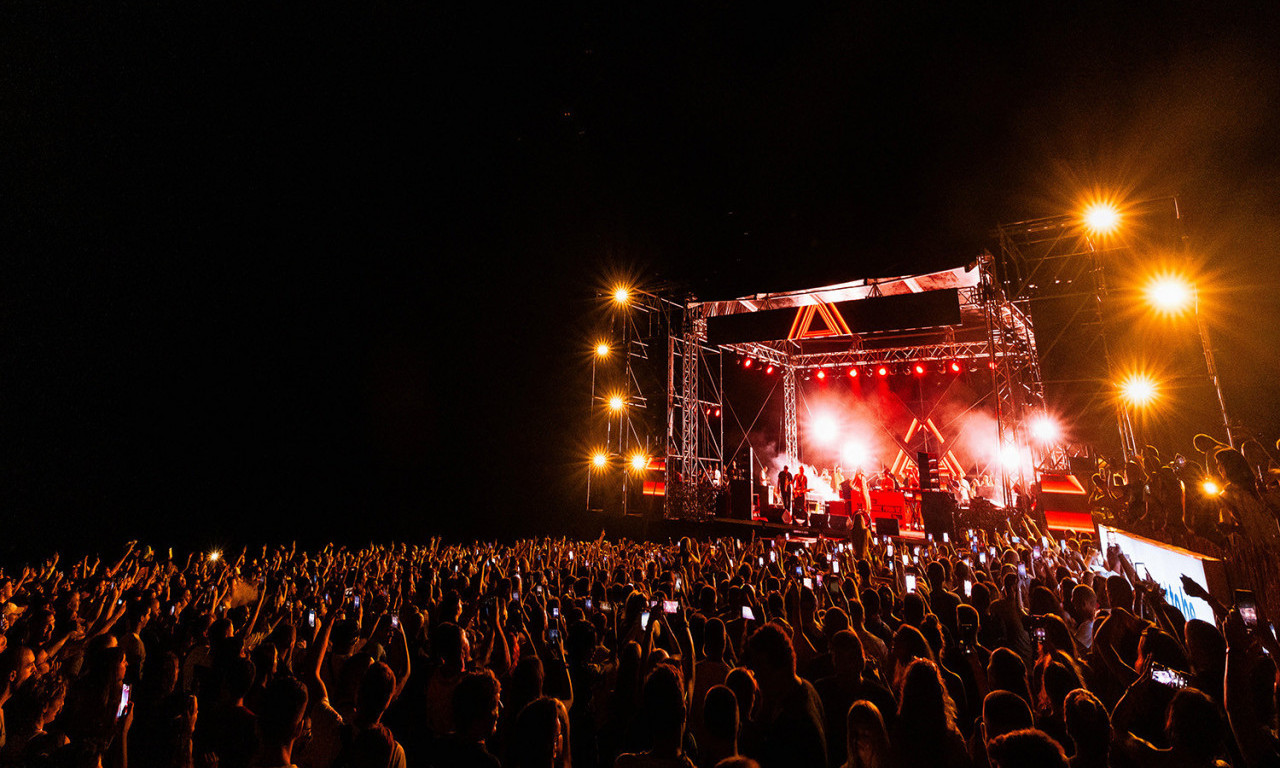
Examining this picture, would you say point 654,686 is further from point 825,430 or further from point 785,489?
point 825,430

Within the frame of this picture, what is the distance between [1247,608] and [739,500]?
38.8 ft

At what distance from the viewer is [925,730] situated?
75.5 inches

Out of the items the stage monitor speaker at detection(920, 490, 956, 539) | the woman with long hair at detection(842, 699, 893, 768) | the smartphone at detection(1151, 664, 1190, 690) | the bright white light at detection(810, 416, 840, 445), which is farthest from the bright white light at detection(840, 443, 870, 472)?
the woman with long hair at detection(842, 699, 893, 768)

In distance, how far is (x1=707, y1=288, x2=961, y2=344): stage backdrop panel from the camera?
11.3 metres

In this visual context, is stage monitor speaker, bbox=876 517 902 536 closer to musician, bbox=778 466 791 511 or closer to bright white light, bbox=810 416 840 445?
musician, bbox=778 466 791 511

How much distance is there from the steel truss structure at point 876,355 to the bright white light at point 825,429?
120 centimetres

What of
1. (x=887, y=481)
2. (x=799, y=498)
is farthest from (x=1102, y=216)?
(x=887, y=481)

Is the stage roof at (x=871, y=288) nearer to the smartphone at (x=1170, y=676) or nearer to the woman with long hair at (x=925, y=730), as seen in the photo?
the smartphone at (x=1170, y=676)

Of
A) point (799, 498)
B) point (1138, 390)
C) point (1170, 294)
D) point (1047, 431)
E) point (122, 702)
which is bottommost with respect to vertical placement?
point (122, 702)

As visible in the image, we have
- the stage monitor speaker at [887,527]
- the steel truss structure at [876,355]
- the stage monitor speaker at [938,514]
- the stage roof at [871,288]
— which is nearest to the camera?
the steel truss structure at [876,355]

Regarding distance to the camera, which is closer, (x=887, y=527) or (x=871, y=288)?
(x=887, y=527)

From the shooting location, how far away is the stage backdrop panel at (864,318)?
11344mm

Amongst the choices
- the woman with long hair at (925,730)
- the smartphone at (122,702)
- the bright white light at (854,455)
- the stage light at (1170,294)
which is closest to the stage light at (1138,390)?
the stage light at (1170,294)

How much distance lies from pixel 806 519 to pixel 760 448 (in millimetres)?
4367
